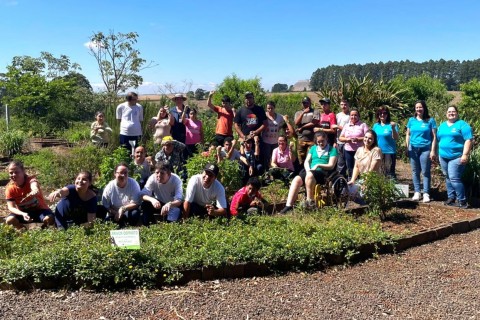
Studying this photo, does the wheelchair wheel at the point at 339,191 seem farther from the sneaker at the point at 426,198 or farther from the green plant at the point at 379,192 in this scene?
the sneaker at the point at 426,198

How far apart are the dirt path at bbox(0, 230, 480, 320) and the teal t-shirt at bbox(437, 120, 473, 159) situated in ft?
8.95

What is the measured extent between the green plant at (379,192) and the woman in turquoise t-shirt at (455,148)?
4.28 feet

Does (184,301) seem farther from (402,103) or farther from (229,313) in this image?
(402,103)

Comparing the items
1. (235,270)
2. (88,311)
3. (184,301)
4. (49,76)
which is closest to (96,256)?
(88,311)

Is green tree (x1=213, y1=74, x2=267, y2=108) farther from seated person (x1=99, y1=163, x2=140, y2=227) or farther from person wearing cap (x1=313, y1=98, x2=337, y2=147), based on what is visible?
seated person (x1=99, y1=163, x2=140, y2=227)

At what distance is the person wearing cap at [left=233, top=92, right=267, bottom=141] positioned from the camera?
26.9 feet

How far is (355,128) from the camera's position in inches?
301

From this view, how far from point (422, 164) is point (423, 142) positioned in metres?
0.35

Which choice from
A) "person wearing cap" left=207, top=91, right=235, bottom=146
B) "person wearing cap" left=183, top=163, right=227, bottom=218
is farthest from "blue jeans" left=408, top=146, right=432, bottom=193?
"person wearing cap" left=183, top=163, right=227, bottom=218

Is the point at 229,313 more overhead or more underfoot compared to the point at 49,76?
more underfoot

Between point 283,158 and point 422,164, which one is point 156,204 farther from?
point 422,164

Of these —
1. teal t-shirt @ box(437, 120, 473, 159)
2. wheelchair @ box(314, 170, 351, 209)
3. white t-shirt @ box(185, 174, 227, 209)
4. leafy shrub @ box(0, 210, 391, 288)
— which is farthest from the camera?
teal t-shirt @ box(437, 120, 473, 159)

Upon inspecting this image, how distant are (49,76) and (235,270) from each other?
2303 centimetres

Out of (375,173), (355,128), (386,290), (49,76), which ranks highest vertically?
(49,76)
